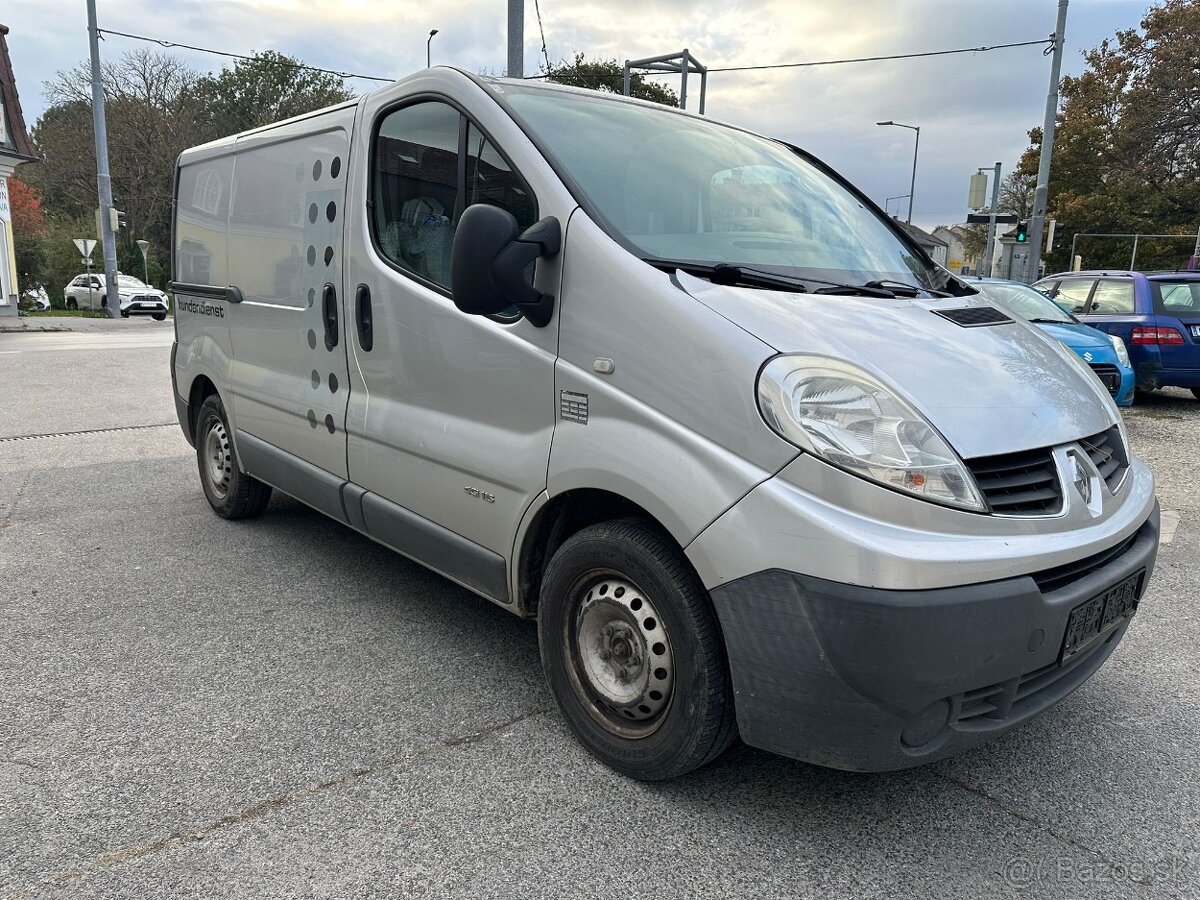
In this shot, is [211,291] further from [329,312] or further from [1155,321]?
[1155,321]

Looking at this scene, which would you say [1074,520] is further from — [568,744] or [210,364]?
[210,364]

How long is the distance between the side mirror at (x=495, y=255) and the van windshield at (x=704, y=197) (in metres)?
0.22

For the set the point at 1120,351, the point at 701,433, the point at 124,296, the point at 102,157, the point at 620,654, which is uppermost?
the point at 102,157

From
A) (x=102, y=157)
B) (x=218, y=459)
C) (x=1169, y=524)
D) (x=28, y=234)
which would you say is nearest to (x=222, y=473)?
(x=218, y=459)

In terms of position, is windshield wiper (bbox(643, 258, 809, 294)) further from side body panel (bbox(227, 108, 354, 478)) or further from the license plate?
side body panel (bbox(227, 108, 354, 478))

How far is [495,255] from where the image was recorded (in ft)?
8.06

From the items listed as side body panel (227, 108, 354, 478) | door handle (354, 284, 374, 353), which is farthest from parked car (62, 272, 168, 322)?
door handle (354, 284, 374, 353)

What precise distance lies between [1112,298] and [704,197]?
9427 mm

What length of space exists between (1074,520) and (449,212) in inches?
85.5

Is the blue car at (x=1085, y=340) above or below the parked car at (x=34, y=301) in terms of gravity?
above

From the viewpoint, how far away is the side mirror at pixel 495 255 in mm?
2445

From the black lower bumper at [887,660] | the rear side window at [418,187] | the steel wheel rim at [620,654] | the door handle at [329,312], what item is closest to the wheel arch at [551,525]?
the steel wheel rim at [620,654]

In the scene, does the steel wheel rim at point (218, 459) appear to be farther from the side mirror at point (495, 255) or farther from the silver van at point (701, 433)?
the side mirror at point (495, 255)

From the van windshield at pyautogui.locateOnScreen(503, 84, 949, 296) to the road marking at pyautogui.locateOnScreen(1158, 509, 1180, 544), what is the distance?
9.91 feet
